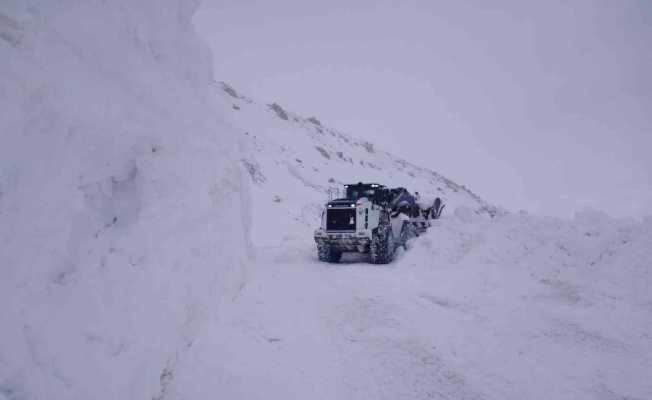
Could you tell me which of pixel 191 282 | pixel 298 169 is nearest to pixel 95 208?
pixel 191 282

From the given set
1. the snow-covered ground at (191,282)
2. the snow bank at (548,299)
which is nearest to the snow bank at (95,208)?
the snow-covered ground at (191,282)

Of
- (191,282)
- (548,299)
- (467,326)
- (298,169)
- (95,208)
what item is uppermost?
(298,169)

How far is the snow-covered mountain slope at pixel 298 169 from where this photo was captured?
20.2m

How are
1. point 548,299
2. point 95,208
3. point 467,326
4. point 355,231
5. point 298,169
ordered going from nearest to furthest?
point 95,208
point 467,326
point 548,299
point 355,231
point 298,169

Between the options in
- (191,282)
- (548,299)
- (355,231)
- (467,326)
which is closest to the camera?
(191,282)

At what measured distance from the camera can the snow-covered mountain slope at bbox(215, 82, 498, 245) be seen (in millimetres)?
20219

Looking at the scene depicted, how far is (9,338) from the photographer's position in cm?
238

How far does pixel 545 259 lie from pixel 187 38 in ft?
31.0

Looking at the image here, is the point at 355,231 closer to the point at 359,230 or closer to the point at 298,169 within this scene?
the point at 359,230

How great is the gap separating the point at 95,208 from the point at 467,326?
5.63m

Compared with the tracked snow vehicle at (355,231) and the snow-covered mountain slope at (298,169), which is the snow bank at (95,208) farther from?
the tracked snow vehicle at (355,231)

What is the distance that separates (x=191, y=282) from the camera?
516 cm

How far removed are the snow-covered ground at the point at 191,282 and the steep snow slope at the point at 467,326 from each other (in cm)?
4

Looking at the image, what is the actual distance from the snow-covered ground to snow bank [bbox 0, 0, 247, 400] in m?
0.02
